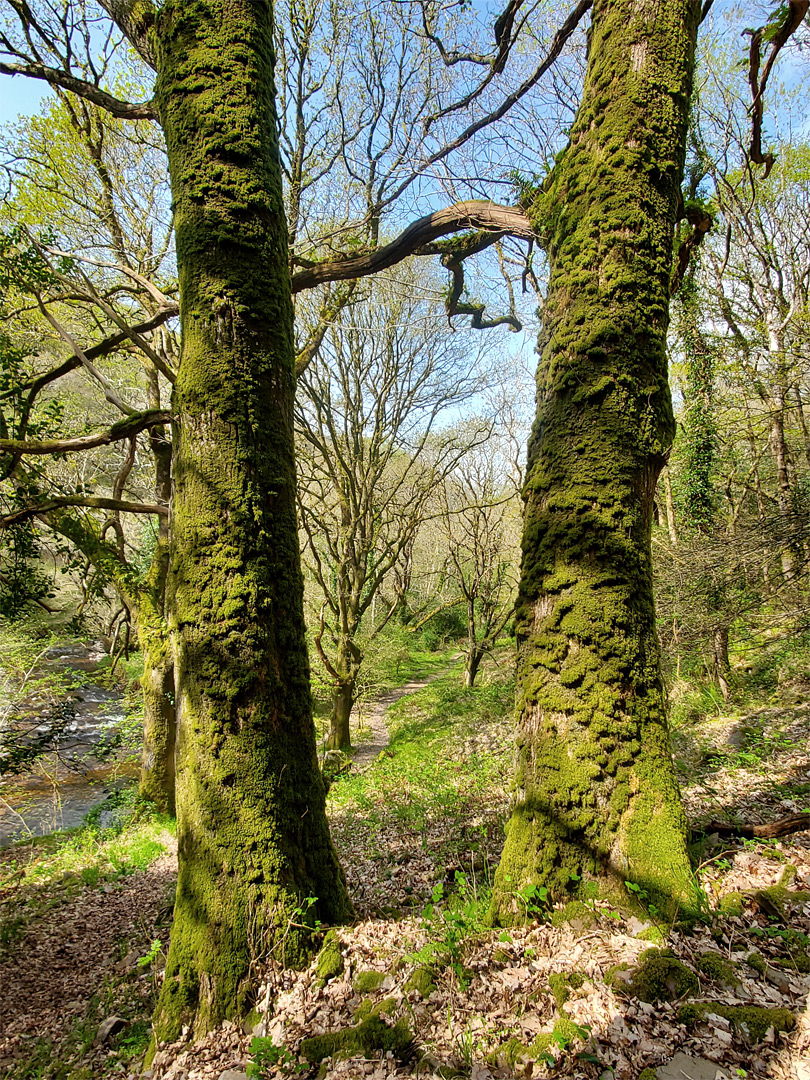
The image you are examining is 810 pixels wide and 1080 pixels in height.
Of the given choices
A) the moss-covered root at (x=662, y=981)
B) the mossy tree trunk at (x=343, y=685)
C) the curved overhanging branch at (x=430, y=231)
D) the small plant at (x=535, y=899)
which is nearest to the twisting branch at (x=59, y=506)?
the curved overhanging branch at (x=430, y=231)

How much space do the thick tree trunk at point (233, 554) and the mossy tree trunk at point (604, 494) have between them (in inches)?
46.3

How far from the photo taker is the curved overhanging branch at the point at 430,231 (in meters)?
3.54

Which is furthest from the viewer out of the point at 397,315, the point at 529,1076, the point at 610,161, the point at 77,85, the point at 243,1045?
the point at 397,315

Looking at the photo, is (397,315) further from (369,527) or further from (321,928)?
(321,928)

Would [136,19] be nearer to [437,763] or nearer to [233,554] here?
[233,554]

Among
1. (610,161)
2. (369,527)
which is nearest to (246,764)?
(610,161)

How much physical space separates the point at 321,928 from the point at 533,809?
3.97 feet

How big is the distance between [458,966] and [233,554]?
2097 mm

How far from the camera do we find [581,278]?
2.70 meters

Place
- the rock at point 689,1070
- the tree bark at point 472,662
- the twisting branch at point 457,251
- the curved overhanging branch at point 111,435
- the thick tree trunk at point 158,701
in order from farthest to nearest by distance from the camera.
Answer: the tree bark at point 472,662 < the thick tree trunk at point 158,701 < the twisting branch at point 457,251 < the curved overhanging branch at point 111,435 < the rock at point 689,1070

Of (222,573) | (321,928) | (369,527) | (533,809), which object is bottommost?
(321,928)

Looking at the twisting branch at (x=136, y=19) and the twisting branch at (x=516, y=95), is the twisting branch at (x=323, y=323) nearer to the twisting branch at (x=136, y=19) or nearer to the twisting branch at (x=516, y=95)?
the twisting branch at (x=516, y=95)

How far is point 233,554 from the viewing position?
8.21 ft

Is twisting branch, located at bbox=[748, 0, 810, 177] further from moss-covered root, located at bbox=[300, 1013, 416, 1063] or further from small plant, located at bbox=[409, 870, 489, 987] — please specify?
moss-covered root, located at bbox=[300, 1013, 416, 1063]
